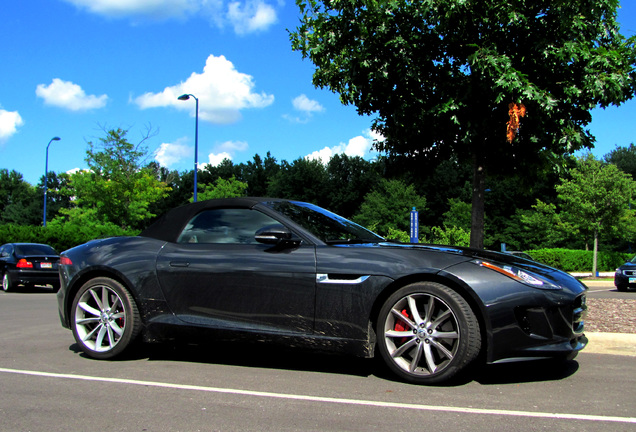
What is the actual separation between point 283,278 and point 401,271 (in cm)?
94

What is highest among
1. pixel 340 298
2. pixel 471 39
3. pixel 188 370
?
pixel 471 39

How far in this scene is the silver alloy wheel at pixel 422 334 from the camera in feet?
13.1

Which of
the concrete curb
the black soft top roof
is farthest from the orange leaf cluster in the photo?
the black soft top roof

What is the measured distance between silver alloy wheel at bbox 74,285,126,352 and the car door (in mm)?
592

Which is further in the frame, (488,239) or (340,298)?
(488,239)

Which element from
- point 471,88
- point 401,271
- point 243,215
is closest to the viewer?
point 401,271

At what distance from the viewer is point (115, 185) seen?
32.4 metres

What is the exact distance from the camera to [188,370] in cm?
467

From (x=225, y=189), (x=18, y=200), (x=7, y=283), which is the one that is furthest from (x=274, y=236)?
(x=18, y=200)

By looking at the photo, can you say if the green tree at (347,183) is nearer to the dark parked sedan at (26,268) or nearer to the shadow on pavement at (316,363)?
the dark parked sedan at (26,268)

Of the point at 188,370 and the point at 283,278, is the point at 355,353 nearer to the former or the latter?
the point at 283,278

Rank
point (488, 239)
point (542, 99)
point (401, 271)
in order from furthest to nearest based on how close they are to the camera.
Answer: point (488, 239) → point (542, 99) → point (401, 271)

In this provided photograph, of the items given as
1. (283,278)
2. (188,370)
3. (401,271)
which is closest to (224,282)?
(283,278)

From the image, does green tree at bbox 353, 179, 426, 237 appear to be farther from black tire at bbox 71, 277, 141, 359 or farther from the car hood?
the car hood
